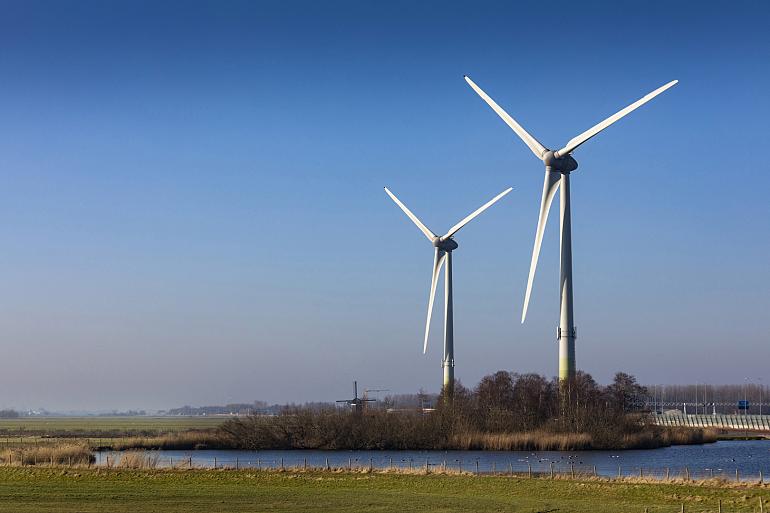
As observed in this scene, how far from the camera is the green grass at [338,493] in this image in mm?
40094

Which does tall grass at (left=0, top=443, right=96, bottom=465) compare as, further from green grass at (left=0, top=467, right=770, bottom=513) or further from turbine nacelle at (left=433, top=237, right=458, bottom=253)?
turbine nacelle at (left=433, top=237, right=458, bottom=253)

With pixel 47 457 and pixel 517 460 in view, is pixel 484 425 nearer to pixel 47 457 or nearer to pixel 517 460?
pixel 517 460

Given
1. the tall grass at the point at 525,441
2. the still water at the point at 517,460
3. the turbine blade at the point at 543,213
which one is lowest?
the still water at the point at 517,460

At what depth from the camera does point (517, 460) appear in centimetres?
7806

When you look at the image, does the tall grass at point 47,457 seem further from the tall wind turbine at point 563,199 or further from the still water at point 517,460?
the tall wind turbine at point 563,199

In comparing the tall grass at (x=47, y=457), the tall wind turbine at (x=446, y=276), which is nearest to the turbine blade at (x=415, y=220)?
the tall wind turbine at (x=446, y=276)

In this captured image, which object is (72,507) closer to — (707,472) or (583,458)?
(707,472)

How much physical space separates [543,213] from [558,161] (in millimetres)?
6095

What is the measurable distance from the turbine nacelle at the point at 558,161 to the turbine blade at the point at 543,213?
56cm

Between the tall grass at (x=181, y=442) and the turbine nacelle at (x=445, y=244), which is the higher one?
the turbine nacelle at (x=445, y=244)

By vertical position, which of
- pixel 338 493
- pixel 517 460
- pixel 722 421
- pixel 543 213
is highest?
pixel 543 213

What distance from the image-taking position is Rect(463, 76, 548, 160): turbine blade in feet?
299

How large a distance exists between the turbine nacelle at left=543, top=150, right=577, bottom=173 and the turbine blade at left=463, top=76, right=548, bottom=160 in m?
0.90

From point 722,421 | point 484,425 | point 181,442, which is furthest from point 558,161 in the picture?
point 722,421
